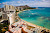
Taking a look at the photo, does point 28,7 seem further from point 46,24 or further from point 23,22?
point 46,24

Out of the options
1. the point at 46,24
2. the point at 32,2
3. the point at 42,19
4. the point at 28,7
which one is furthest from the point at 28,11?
the point at 46,24

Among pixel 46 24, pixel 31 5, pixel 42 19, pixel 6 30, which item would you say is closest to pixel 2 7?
pixel 6 30

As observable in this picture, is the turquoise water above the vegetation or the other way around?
above

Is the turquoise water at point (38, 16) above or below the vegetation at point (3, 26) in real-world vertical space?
above

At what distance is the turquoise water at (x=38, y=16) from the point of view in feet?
6.62

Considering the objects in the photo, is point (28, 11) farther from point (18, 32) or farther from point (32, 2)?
point (18, 32)

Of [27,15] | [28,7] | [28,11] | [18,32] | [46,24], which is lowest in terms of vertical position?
[18,32]

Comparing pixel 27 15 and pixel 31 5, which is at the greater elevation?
pixel 31 5

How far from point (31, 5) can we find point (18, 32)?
1044 millimetres

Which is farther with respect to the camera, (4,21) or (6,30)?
(4,21)

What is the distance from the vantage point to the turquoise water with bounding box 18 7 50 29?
202cm

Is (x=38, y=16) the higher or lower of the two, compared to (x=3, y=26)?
higher

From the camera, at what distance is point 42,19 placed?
2062 mm

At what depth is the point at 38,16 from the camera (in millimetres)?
2100
